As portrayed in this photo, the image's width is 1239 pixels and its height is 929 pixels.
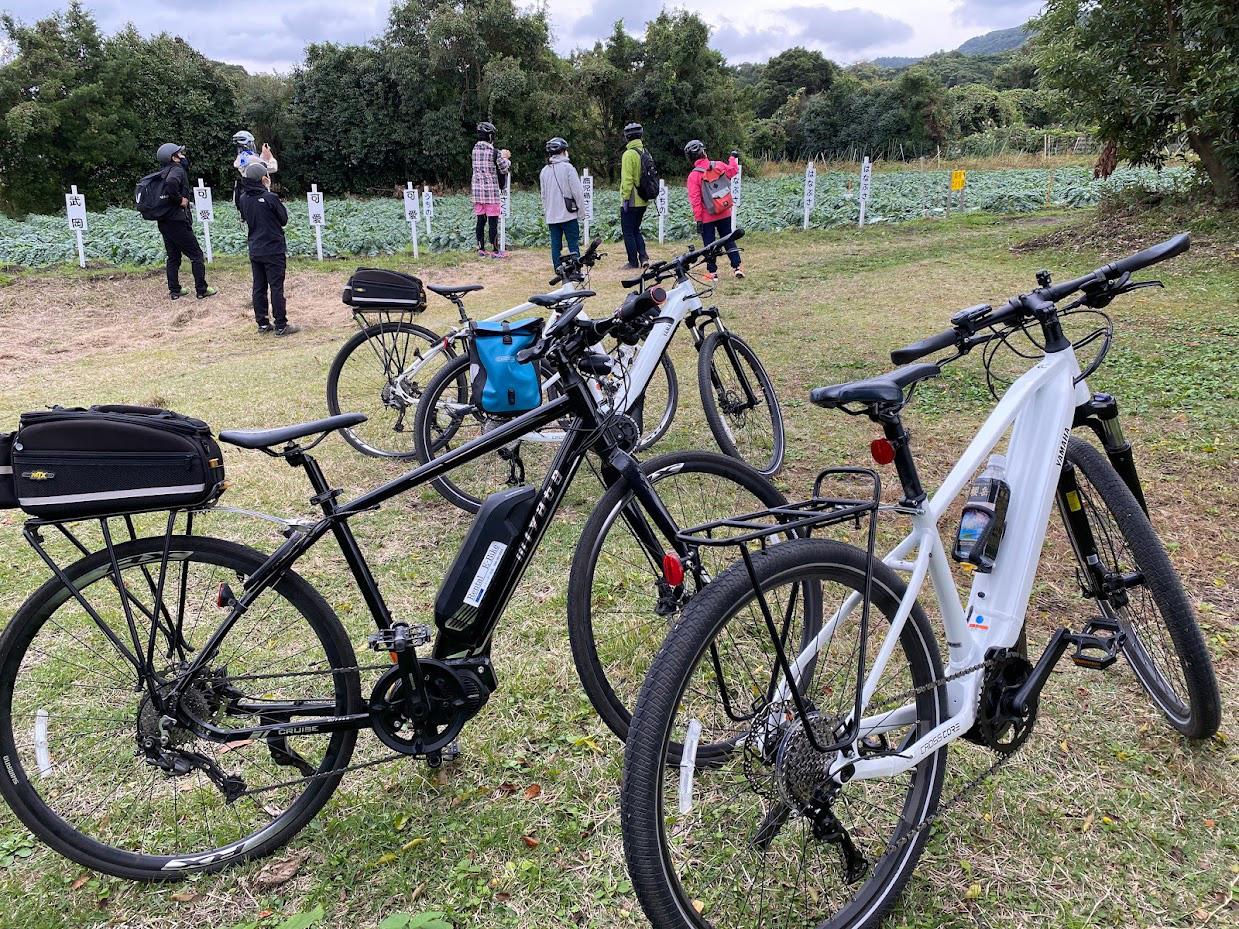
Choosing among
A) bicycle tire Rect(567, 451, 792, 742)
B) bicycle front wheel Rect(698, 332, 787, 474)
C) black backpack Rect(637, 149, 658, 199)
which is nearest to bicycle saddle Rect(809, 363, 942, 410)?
bicycle tire Rect(567, 451, 792, 742)

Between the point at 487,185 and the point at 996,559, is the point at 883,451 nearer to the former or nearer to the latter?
the point at 996,559

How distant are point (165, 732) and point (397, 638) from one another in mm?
634

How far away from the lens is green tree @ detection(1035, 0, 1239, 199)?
28.8ft

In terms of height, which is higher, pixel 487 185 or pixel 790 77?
pixel 790 77

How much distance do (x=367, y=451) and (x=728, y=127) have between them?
1117 inches

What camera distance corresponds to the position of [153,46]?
29.7 metres

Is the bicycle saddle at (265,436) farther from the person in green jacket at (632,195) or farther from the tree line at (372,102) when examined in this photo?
the tree line at (372,102)

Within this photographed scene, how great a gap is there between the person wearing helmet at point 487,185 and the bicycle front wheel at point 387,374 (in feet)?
24.5

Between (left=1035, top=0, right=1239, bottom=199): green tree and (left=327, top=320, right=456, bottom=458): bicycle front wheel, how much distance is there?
30.4 ft

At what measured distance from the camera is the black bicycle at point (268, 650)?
6.55 feet

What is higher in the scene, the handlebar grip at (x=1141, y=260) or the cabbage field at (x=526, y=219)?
the cabbage field at (x=526, y=219)

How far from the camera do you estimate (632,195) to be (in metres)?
10.6

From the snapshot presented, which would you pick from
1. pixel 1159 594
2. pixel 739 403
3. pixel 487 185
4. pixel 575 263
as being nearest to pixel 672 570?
pixel 1159 594

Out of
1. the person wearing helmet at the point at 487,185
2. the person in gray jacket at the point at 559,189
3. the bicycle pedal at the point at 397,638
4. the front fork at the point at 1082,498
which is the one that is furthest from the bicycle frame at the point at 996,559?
the person wearing helmet at the point at 487,185
